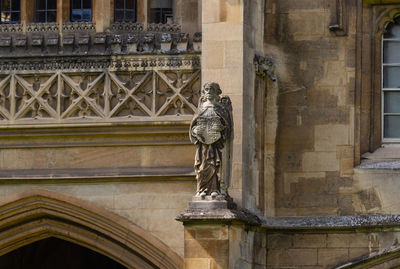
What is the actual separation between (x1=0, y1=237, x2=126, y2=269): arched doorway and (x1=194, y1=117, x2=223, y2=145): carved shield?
5.92 m

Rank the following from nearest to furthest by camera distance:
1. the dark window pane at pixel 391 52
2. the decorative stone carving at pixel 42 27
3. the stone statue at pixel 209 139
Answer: the stone statue at pixel 209 139 → the dark window pane at pixel 391 52 → the decorative stone carving at pixel 42 27

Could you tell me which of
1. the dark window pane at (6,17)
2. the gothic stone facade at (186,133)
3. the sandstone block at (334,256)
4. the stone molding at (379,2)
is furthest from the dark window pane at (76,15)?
the sandstone block at (334,256)

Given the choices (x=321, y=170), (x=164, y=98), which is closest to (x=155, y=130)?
(x=164, y=98)

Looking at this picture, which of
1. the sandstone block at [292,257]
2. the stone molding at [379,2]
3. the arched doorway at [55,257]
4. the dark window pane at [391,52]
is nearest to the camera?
the sandstone block at [292,257]

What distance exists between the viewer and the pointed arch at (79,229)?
23406 mm

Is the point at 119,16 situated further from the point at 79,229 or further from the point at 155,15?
the point at 79,229

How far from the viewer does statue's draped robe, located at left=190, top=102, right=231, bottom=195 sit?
22.1 metres

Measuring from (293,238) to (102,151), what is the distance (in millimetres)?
2648

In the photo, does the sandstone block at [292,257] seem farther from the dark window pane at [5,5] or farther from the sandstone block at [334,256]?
the dark window pane at [5,5]

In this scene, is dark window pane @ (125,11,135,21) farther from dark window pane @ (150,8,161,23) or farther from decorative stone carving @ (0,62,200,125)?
decorative stone carving @ (0,62,200,125)

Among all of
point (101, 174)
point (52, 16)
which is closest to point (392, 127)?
point (101, 174)

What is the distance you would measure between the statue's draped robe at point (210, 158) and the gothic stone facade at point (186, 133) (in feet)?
3.24

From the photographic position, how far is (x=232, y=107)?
22.8m

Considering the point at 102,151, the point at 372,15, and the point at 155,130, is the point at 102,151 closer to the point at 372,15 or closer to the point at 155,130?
the point at 155,130
